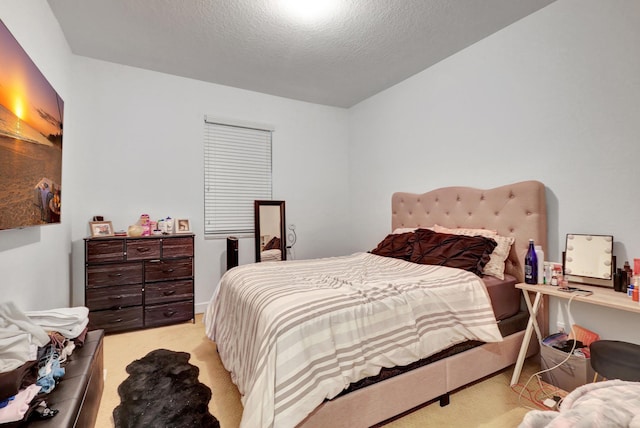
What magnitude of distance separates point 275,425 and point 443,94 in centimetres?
330

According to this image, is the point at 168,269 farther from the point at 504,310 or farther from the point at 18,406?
the point at 504,310

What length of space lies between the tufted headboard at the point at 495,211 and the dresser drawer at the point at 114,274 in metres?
2.96

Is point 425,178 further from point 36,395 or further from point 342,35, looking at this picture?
point 36,395

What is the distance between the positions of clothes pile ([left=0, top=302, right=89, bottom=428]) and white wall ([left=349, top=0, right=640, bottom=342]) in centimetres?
320

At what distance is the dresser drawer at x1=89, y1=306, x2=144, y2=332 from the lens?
9.66 ft

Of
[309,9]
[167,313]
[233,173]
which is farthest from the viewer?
[233,173]

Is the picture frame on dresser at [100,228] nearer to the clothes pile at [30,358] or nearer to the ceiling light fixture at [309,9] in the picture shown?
the clothes pile at [30,358]

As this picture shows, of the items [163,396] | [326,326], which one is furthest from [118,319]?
[326,326]

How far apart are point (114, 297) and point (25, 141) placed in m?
1.89

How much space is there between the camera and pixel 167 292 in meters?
3.22

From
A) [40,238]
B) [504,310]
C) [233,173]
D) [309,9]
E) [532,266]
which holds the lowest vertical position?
[504,310]

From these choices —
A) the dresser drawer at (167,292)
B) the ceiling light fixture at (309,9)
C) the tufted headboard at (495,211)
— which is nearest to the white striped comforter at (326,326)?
the tufted headboard at (495,211)

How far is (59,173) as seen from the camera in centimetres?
226

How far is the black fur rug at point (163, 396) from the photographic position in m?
1.73
